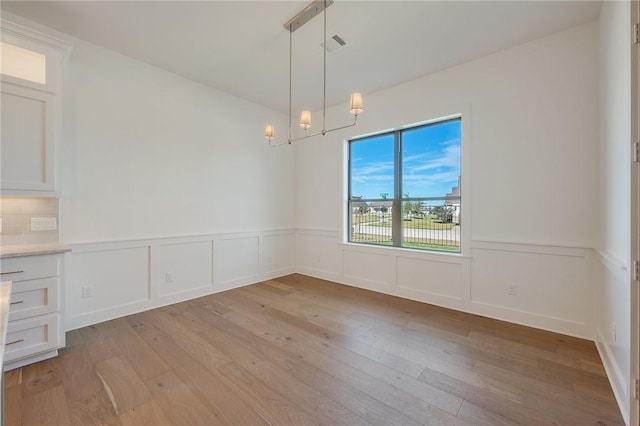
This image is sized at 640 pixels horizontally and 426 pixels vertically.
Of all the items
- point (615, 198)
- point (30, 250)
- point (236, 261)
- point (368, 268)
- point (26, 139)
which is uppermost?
point (26, 139)

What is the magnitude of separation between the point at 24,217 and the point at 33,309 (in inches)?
35.9

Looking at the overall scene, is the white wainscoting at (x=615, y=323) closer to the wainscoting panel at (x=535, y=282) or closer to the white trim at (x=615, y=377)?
the white trim at (x=615, y=377)

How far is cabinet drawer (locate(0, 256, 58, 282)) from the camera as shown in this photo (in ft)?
6.93

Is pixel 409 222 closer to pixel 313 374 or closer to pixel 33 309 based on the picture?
pixel 313 374

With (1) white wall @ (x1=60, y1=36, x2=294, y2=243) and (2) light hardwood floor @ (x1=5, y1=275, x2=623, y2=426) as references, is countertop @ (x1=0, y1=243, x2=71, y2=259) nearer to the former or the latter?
(1) white wall @ (x1=60, y1=36, x2=294, y2=243)

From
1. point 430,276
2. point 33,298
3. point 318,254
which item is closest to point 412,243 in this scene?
point 430,276

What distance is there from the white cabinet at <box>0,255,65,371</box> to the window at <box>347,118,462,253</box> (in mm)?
3659

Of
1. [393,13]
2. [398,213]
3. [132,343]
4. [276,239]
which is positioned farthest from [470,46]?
[132,343]

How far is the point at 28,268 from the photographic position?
2211 millimetres

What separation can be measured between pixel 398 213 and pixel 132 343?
11.6 ft

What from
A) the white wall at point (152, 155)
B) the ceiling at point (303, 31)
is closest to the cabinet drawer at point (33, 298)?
the white wall at point (152, 155)

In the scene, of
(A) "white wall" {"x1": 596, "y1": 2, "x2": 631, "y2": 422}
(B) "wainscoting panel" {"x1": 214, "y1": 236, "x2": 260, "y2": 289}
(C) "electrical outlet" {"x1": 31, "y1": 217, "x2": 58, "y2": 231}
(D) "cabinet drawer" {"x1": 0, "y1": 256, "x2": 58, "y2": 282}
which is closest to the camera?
(A) "white wall" {"x1": 596, "y1": 2, "x2": 631, "y2": 422}

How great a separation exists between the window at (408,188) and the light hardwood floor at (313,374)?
46.5 inches

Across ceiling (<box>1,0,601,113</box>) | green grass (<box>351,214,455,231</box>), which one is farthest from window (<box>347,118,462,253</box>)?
ceiling (<box>1,0,601,113</box>)
